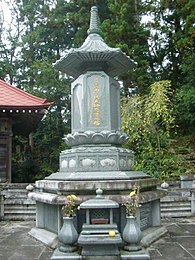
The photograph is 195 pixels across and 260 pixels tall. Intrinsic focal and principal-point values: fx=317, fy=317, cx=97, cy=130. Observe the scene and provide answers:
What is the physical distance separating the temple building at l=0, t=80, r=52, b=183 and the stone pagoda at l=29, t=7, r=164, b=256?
519 cm

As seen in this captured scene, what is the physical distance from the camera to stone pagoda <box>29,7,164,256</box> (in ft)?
16.2

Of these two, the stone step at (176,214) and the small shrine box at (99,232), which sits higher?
the small shrine box at (99,232)

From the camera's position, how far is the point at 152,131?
1272 cm

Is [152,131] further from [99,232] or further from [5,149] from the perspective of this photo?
[99,232]

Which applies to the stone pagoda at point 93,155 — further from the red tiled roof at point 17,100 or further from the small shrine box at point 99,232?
the red tiled roof at point 17,100

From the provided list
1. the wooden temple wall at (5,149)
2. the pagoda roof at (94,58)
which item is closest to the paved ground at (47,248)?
the pagoda roof at (94,58)

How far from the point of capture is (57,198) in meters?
4.85

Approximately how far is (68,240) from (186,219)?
425 cm

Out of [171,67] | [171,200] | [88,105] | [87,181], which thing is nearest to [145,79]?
[171,67]

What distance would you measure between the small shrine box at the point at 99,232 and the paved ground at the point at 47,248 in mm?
642

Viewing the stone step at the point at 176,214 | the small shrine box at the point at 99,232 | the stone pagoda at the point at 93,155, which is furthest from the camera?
the stone step at the point at 176,214

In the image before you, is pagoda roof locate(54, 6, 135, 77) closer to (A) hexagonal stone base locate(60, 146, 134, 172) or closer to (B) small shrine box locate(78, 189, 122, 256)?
(A) hexagonal stone base locate(60, 146, 134, 172)

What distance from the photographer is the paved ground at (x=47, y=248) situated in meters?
4.46

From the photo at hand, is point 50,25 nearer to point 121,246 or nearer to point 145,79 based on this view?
point 145,79
